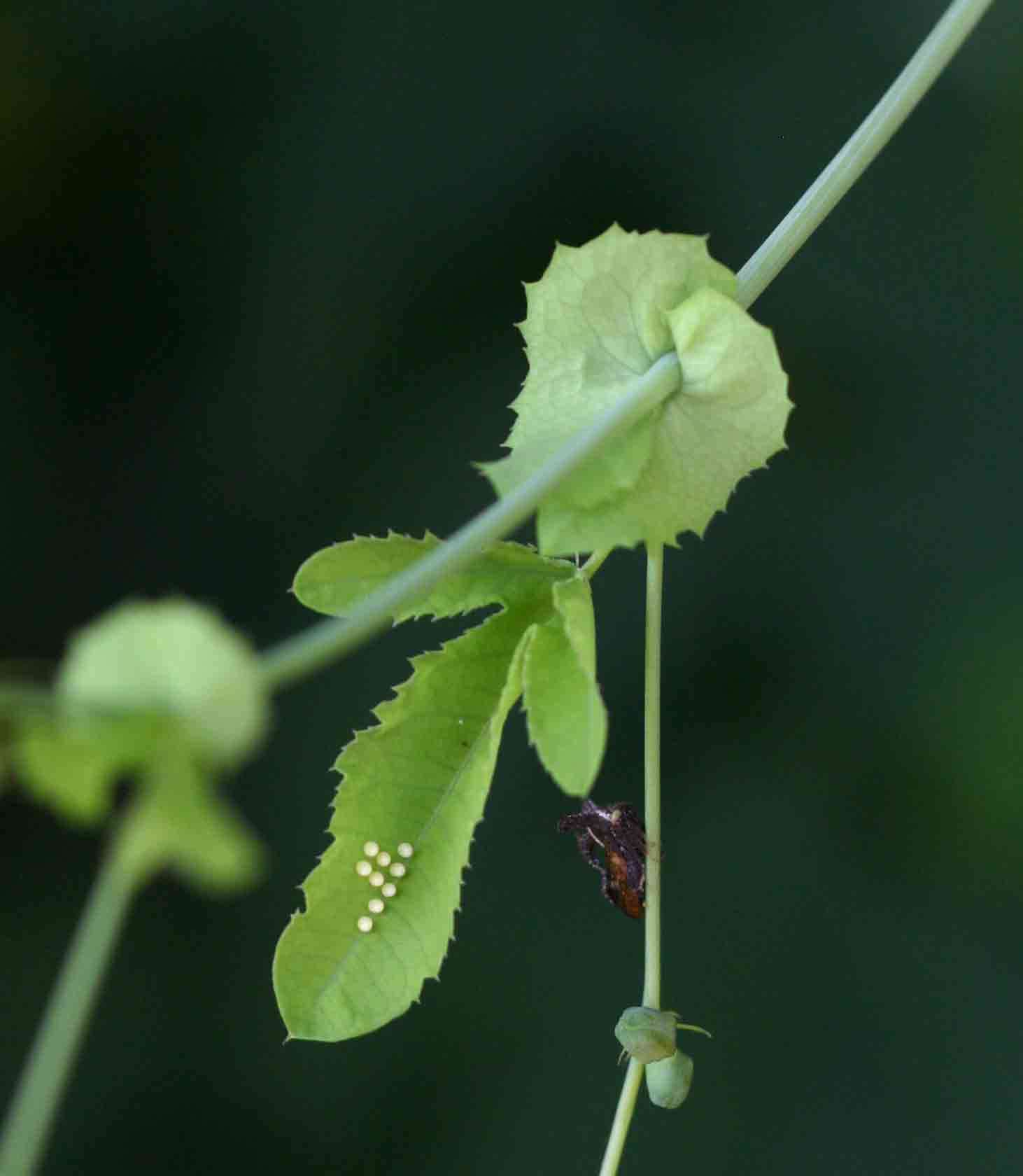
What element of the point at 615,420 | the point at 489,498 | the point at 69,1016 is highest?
the point at 489,498

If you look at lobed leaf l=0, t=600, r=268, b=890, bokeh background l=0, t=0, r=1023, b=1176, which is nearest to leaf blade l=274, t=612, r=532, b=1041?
lobed leaf l=0, t=600, r=268, b=890

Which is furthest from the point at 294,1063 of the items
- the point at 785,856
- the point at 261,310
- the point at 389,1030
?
the point at 261,310

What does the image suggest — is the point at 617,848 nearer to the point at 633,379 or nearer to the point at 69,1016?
the point at 633,379

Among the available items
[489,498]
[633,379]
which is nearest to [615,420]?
[633,379]

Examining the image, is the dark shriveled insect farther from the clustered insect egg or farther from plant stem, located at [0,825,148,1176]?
plant stem, located at [0,825,148,1176]

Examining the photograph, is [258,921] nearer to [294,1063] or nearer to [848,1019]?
[294,1063]

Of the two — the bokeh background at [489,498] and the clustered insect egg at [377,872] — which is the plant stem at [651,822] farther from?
the bokeh background at [489,498]

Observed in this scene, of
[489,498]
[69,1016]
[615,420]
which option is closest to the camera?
[69,1016]

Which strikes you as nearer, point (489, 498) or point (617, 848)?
point (617, 848)

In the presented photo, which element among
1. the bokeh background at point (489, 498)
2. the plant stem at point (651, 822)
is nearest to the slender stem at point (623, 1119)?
the plant stem at point (651, 822)
